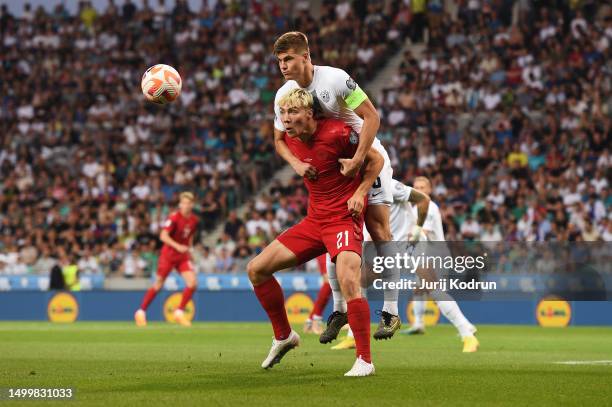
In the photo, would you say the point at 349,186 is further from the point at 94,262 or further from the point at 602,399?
the point at 94,262

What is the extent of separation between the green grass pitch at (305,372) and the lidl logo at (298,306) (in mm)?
7758

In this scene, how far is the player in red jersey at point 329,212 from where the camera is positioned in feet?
30.0

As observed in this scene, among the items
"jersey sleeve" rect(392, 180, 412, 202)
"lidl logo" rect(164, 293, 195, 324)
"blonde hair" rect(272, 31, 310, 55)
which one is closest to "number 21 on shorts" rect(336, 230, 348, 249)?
"blonde hair" rect(272, 31, 310, 55)

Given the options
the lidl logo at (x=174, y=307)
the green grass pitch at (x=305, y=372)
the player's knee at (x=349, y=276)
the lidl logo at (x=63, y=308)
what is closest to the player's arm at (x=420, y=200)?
the green grass pitch at (x=305, y=372)

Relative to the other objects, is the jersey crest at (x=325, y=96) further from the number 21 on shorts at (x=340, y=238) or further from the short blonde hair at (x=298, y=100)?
the number 21 on shorts at (x=340, y=238)

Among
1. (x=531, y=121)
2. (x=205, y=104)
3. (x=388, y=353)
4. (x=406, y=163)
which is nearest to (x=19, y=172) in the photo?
(x=205, y=104)

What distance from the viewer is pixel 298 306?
2442 cm

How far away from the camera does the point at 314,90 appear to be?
9.62 metres

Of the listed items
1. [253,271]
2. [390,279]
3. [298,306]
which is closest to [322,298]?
[390,279]

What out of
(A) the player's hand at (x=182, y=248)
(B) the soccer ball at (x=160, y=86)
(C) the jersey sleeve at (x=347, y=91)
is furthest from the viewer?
(A) the player's hand at (x=182, y=248)

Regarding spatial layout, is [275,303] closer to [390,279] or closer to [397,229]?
[390,279]

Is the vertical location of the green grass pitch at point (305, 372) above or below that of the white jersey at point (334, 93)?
below

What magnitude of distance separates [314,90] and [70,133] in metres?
25.0

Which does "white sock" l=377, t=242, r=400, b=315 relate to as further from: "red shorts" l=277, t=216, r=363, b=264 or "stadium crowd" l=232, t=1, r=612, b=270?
"stadium crowd" l=232, t=1, r=612, b=270
